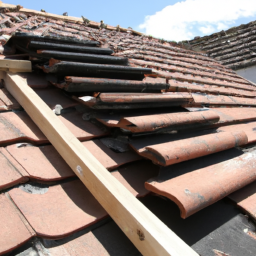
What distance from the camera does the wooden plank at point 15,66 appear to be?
1929mm

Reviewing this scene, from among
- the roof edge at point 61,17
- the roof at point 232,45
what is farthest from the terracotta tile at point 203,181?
the roof at point 232,45

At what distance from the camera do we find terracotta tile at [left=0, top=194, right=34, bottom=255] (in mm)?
944

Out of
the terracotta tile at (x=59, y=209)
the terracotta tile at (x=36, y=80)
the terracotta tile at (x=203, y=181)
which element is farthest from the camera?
the terracotta tile at (x=36, y=80)

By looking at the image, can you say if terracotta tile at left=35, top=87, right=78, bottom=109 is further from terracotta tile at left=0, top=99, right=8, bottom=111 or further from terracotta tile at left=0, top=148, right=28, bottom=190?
terracotta tile at left=0, top=148, right=28, bottom=190

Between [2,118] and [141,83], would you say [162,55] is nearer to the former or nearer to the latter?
[141,83]

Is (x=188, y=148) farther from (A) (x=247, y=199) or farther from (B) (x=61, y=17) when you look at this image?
(B) (x=61, y=17)

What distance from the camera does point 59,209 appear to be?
1.18 m

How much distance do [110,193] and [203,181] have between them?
1.87 ft

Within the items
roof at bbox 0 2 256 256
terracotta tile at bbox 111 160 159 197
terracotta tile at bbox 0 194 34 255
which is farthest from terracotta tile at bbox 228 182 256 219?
terracotta tile at bbox 0 194 34 255

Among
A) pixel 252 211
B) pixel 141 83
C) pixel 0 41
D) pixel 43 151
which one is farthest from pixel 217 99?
pixel 0 41

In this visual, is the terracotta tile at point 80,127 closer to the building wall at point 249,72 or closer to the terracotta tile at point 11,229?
the terracotta tile at point 11,229

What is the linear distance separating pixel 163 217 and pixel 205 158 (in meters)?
0.56

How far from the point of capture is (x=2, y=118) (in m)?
1.59

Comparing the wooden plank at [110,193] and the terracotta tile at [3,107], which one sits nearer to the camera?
the wooden plank at [110,193]
